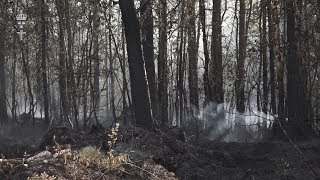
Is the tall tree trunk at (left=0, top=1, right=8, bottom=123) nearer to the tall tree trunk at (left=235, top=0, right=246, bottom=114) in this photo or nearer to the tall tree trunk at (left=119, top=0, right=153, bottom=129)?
the tall tree trunk at (left=119, top=0, right=153, bottom=129)

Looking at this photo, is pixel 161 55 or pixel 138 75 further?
pixel 161 55

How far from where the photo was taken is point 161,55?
70.8 ft

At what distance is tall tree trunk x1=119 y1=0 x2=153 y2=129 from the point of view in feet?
36.6

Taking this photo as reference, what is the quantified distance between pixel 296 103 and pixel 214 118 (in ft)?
19.7

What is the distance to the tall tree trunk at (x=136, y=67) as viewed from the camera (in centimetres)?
1115

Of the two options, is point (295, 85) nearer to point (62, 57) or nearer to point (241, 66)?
point (241, 66)

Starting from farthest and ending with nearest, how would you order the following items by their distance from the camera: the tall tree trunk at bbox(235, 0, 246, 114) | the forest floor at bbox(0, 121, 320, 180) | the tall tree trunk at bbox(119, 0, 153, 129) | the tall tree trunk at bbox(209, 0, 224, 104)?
the tall tree trunk at bbox(235, 0, 246, 114)
the tall tree trunk at bbox(209, 0, 224, 104)
the tall tree trunk at bbox(119, 0, 153, 129)
the forest floor at bbox(0, 121, 320, 180)

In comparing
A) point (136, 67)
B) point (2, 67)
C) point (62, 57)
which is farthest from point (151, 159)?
point (2, 67)

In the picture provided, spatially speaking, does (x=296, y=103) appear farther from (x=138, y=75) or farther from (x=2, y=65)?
(x=2, y=65)

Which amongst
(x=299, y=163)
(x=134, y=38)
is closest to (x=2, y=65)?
(x=134, y=38)

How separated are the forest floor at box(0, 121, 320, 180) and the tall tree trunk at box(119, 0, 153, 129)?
58 cm

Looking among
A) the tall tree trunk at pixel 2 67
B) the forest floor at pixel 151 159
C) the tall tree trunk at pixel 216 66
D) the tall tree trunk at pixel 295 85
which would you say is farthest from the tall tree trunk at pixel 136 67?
the tall tree trunk at pixel 2 67

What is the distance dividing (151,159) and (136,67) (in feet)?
11.1

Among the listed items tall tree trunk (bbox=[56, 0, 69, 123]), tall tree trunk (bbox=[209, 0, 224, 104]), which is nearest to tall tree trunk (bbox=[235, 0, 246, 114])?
tall tree trunk (bbox=[209, 0, 224, 104])
